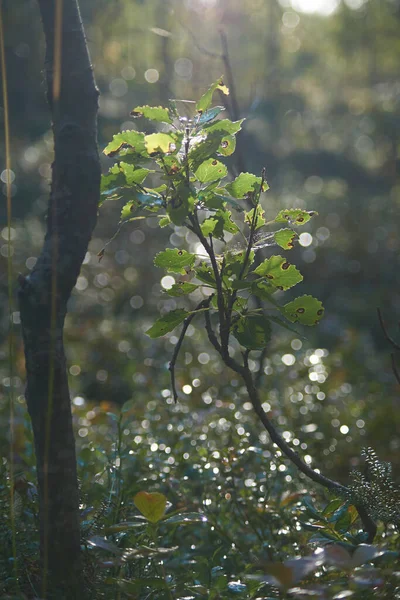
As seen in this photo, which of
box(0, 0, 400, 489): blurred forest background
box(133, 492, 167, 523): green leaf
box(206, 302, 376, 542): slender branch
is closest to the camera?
box(133, 492, 167, 523): green leaf

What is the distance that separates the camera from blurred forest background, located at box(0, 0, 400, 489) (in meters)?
3.56

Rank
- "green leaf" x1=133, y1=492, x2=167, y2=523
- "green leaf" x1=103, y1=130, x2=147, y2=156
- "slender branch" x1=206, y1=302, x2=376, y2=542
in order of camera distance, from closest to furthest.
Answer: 1. "green leaf" x1=133, y1=492, x2=167, y2=523
2. "green leaf" x1=103, y1=130, x2=147, y2=156
3. "slender branch" x1=206, y1=302, x2=376, y2=542

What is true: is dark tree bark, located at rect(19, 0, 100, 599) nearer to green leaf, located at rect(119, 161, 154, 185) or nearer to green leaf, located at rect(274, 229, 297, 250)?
green leaf, located at rect(119, 161, 154, 185)

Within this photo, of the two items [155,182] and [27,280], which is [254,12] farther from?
[27,280]

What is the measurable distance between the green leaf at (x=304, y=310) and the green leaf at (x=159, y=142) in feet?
1.37

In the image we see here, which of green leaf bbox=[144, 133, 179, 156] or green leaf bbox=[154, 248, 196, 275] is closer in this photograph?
green leaf bbox=[144, 133, 179, 156]

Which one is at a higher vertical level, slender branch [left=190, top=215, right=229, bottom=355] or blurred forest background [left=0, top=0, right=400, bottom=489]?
blurred forest background [left=0, top=0, right=400, bottom=489]

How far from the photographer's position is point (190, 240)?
8375 millimetres

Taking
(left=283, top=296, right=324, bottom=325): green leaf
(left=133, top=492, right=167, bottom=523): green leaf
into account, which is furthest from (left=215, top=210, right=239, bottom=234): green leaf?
(left=133, top=492, right=167, bottom=523): green leaf

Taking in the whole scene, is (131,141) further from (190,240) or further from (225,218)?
(190,240)

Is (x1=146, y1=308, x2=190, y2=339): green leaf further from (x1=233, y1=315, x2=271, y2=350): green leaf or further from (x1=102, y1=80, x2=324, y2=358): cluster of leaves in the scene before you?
(x1=233, y1=315, x2=271, y2=350): green leaf

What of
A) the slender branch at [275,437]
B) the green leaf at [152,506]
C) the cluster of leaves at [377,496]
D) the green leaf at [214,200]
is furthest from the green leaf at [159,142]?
the cluster of leaves at [377,496]

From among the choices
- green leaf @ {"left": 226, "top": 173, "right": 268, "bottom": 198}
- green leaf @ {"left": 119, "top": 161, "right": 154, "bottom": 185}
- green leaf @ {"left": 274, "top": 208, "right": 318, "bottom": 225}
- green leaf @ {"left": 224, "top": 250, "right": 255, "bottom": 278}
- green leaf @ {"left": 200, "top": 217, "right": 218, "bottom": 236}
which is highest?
green leaf @ {"left": 119, "top": 161, "right": 154, "bottom": 185}

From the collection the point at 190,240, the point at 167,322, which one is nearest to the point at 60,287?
the point at 167,322
